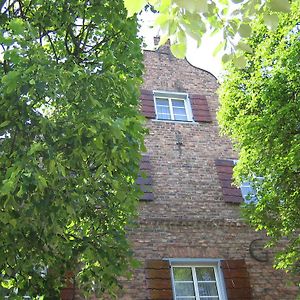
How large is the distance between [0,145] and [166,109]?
26.9 ft

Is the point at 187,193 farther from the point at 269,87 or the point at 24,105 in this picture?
the point at 24,105

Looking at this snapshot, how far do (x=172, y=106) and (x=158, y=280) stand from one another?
204 inches

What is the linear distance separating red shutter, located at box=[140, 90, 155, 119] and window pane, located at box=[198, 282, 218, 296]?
14.7 ft

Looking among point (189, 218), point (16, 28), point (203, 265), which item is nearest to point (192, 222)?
point (189, 218)

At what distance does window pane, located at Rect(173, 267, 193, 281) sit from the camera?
949 cm

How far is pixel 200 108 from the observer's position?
497 inches

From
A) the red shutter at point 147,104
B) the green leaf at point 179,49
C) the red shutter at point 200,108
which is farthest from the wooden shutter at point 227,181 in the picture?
the green leaf at point 179,49

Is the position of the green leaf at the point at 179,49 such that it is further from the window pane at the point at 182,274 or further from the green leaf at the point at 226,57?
the window pane at the point at 182,274

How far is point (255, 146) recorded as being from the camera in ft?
26.6

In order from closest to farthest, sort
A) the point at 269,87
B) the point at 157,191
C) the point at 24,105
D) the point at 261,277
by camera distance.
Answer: the point at 24,105
the point at 269,87
the point at 261,277
the point at 157,191

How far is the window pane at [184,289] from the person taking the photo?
30.4 feet

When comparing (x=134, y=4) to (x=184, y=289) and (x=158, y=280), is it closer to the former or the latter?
(x=158, y=280)

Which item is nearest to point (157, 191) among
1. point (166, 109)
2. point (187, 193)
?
point (187, 193)

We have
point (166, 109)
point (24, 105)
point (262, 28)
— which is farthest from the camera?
point (166, 109)
